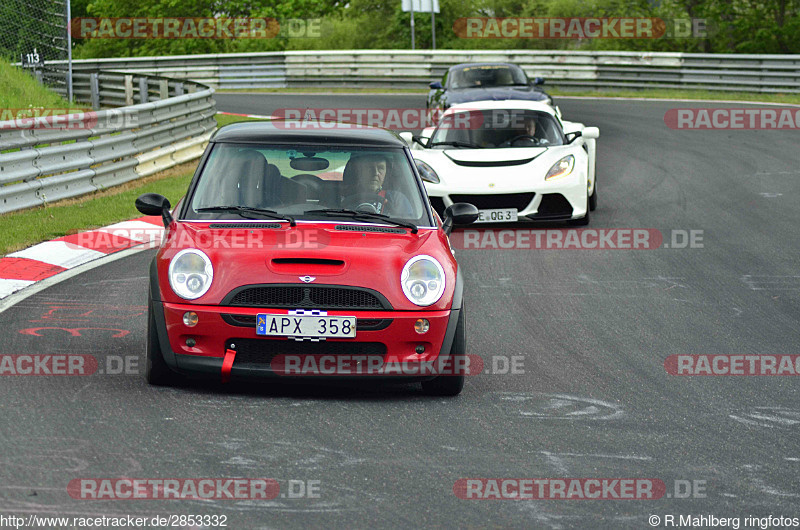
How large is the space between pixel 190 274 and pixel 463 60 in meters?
27.9

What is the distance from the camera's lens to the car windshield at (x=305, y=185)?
21.9 feet

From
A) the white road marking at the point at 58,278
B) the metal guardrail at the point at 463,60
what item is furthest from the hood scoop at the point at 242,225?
the metal guardrail at the point at 463,60

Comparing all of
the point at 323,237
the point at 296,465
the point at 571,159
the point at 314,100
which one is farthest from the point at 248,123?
the point at 314,100

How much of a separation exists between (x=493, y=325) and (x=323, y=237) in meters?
2.19

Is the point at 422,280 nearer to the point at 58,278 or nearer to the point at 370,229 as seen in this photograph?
the point at 370,229

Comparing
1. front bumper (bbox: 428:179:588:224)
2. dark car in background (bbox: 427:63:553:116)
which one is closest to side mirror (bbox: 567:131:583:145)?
front bumper (bbox: 428:179:588:224)

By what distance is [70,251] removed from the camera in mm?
10336

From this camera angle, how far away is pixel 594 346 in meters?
7.43

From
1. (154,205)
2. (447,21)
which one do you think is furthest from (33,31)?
(447,21)

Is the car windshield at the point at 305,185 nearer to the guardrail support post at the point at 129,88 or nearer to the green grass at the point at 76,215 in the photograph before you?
the green grass at the point at 76,215

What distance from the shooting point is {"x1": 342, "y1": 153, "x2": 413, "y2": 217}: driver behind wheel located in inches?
267

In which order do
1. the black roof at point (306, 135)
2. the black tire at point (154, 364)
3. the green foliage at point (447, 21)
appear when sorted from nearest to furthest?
the black tire at point (154, 364) < the black roof at point (306, 135) < the green foliage at point (447, 21)

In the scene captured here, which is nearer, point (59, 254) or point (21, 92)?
point (59, 254)

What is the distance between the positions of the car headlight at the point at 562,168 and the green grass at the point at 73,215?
4555mm
